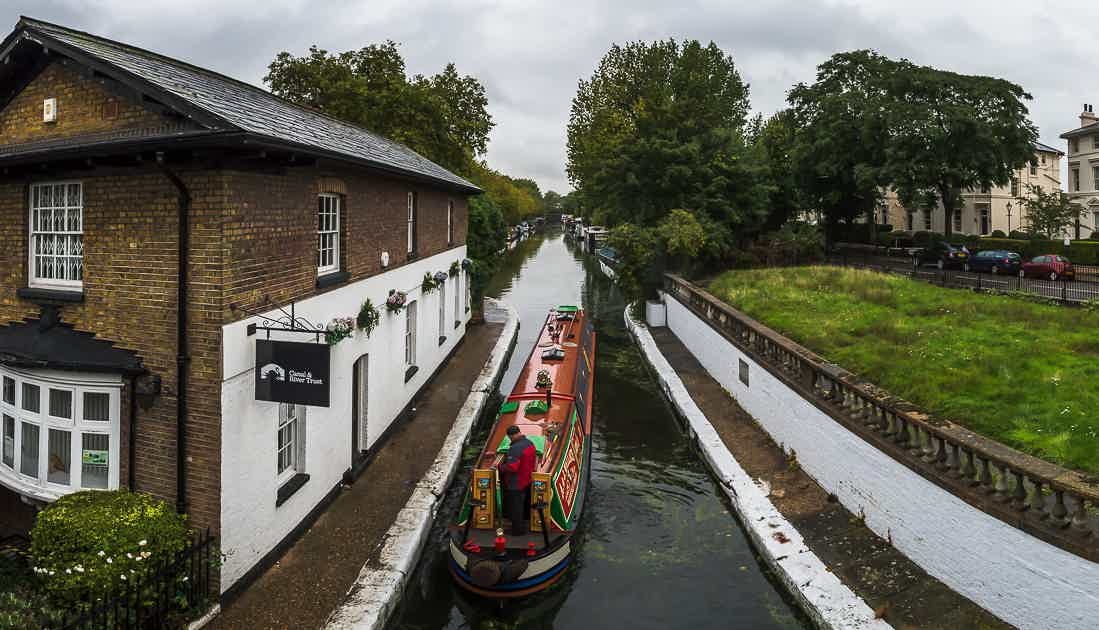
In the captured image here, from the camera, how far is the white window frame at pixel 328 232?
38.3ft

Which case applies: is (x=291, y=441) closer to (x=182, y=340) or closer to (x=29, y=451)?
(x=182, y=340)

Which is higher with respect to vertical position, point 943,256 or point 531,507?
point 943,256

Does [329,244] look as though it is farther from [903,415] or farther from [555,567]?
[903,415]

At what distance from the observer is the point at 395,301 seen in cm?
1485

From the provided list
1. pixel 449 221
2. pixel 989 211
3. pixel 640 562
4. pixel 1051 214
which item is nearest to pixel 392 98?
pixel 449 221

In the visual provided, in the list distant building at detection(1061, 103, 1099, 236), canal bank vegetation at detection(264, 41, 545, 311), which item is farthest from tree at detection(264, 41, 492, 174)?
distant building at detection(1061, 103, 1099, 236)

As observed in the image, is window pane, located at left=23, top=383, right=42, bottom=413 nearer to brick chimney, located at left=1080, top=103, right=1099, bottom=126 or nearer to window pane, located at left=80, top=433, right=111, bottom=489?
window pane, located at left=80, top=433, right=111, bottom=489

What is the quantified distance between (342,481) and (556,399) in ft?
13.6

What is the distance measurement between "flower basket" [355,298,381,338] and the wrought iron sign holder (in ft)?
6.63

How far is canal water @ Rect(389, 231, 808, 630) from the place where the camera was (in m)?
9.41

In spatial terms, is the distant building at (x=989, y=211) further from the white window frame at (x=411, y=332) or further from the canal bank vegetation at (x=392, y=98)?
the white window frame at (x=411, y=332)

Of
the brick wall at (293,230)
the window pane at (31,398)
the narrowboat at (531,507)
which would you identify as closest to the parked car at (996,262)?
the narrowboat at (531,507)

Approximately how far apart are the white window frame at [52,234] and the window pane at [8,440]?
1.94 meters

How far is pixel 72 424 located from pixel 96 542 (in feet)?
7.58
